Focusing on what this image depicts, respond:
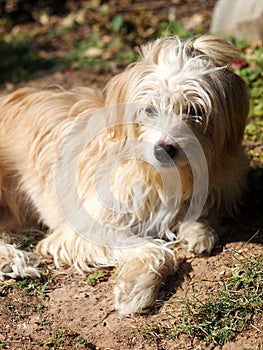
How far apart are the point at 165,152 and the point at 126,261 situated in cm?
94

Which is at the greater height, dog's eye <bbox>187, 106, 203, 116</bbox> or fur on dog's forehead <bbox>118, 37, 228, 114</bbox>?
fur on dog's forehead <bbox>118, 37, 228, 114</bbox>

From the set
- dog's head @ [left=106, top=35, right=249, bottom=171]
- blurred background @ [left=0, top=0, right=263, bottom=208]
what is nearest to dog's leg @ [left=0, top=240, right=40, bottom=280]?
dog's head @ [left=106, top=35, right=249, bottom=171]

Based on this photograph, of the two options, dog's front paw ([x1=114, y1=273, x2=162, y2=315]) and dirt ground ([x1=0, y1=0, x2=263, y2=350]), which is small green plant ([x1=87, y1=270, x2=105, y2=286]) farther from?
dog's front paw ([x1=114, y1=273, x2=162, y2=315])

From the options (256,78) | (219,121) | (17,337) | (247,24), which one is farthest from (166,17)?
(17,337)

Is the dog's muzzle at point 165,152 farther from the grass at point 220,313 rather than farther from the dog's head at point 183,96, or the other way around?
the grass at point 220,313

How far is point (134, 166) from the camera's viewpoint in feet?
14.3

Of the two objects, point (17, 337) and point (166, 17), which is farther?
point (166, 17)

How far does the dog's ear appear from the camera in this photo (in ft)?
14.4

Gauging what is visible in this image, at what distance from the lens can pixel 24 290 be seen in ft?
15.1

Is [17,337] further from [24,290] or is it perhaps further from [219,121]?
[219,121]

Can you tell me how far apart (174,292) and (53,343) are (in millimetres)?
841

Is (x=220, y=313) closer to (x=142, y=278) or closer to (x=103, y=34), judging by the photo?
(x=142, y=278)

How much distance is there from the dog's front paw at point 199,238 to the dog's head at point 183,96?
0.52 metres

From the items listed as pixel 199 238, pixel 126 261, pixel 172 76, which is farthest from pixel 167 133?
pixel 126 261
